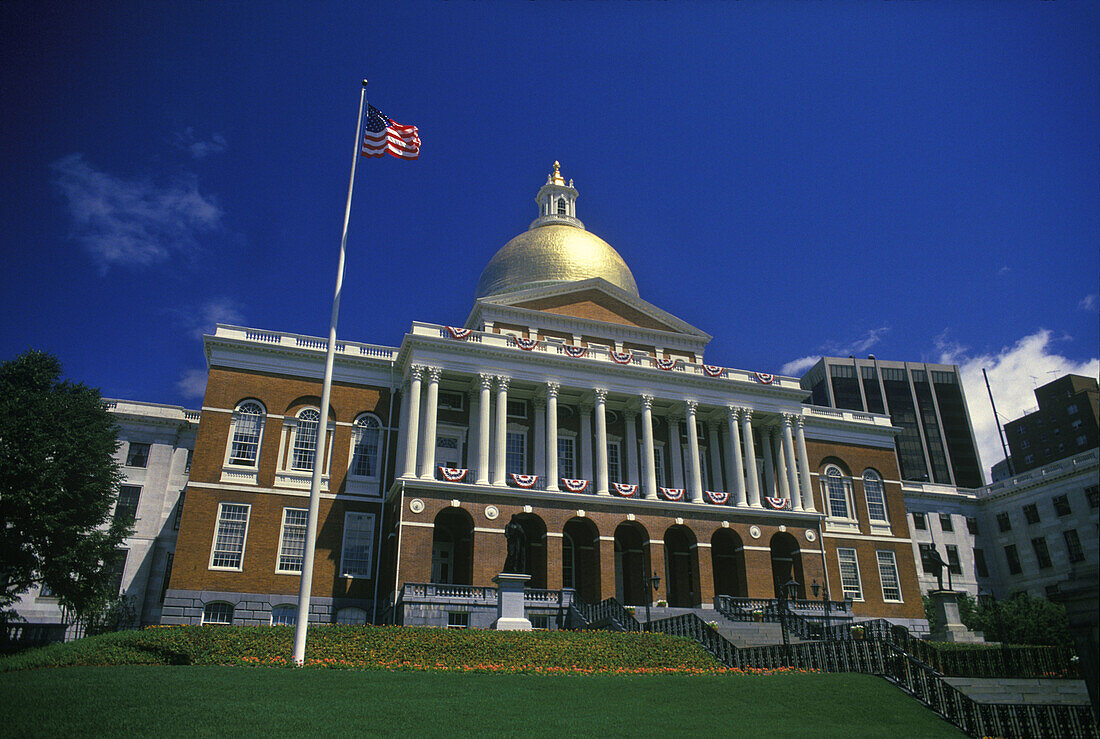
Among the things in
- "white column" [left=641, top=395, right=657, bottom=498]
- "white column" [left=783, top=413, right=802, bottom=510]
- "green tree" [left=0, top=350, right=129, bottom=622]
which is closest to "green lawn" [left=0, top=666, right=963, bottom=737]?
"green tree" [left=0, top=350, right=129, bottom=622]

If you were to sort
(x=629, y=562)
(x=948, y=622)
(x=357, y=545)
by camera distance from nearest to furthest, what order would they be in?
(x=948, y=622), (x=357, y=545), (x=629, y=562)

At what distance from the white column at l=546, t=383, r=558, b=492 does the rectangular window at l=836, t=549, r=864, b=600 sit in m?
20.4

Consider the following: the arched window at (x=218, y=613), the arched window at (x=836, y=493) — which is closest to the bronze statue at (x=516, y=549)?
the arched window at (x=218, y=613)

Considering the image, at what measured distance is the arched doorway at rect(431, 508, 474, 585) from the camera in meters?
41.2

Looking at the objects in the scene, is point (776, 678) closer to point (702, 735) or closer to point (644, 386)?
point (702, 735)

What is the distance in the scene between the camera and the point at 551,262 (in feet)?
178

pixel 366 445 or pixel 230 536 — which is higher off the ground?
pixel 366 445

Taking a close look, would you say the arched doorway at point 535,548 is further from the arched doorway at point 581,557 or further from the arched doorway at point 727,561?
the arched doorway at point 727,561

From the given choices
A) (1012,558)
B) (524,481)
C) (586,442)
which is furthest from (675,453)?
(1012,558)

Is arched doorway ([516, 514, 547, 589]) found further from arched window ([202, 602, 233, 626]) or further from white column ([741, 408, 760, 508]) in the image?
arched window ([202, 602, 233, 626])

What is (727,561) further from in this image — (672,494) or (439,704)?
(439,704)

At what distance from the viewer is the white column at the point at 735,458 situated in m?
45.3

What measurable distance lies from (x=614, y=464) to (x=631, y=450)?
1390 mm

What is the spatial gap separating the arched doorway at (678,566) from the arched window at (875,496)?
1544 cm
